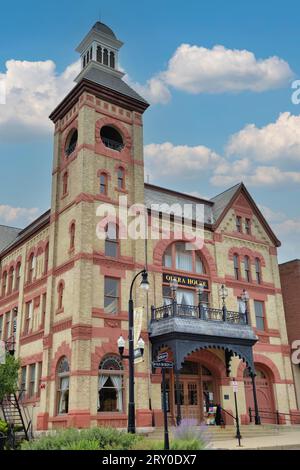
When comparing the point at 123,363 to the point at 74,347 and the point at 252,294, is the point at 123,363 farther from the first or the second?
the point at 252,294

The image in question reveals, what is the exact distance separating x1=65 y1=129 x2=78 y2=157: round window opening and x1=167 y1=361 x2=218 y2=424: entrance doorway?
14.7m

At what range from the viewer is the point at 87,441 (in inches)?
499

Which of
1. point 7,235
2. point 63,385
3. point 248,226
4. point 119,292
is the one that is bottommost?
point 63,385

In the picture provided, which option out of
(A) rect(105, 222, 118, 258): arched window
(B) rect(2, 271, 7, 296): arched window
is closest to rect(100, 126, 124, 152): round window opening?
(A) rect(105, 222, 118, 258): arched window

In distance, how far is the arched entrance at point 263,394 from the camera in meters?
31.5

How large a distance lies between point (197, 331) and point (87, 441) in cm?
1453

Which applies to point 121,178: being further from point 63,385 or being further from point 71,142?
point 63,385

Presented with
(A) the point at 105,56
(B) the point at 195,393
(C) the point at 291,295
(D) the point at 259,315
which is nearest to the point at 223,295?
(D) the point at 259,315

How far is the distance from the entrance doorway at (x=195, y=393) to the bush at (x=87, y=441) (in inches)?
588

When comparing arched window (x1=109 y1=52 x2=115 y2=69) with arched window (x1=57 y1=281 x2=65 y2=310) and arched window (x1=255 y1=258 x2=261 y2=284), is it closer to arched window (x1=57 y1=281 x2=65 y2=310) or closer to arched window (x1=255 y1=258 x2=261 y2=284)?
arched window (x1=57 y1=281 x2=65 y2=310)

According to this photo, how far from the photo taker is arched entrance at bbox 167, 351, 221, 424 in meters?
28.6

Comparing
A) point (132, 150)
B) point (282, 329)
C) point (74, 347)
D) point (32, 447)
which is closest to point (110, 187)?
point (132, 150)

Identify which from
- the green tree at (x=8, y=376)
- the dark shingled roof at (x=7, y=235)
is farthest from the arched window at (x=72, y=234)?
the dark shingled roof at (x=7, y=235)
